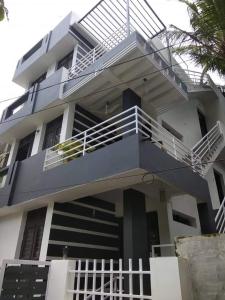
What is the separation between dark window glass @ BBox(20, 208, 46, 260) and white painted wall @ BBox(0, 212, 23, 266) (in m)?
0.24

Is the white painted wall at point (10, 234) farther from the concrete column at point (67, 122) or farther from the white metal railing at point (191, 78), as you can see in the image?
the white metal railing at point (191, 78)

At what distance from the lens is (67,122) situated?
8.69m

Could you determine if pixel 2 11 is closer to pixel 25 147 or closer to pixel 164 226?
pixel 25 147

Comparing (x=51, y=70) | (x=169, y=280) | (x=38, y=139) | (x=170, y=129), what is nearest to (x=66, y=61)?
(x=51, y=70)

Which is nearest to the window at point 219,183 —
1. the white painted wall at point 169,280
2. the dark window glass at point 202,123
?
the dark window glass at point 202,123

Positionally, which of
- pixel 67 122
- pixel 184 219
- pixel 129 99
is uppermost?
pixel 129 99

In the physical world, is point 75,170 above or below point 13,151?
below

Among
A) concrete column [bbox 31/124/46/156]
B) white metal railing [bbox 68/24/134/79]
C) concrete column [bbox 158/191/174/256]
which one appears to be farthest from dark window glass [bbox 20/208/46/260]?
white metal railing [bbox 68/24/134/79]

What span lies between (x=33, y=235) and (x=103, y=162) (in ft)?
12.8

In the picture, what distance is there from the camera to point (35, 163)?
8312mm

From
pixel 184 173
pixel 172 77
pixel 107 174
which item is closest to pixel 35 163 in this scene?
pixel 107 174

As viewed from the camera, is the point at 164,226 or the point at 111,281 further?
the point at 164,226

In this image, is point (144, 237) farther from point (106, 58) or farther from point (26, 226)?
point (106, 58)

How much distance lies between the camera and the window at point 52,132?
952 cm
